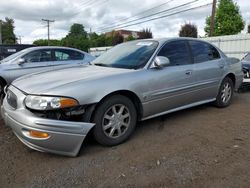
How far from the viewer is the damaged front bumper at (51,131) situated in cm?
288

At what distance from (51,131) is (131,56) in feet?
6.21

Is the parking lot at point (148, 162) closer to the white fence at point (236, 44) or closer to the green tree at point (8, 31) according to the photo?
the white fence at point (236, 44)

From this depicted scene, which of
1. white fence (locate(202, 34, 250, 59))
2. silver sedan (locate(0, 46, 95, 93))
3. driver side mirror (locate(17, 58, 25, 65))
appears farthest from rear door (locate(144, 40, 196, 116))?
white fence (locate(202, 34, 250, 59))

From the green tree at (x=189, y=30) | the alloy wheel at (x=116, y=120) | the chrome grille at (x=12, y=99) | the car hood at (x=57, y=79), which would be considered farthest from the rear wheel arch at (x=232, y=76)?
the green tree at (x=189, y=30)

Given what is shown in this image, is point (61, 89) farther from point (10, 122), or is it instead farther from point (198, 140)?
point (198, 140)

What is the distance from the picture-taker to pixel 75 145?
3.04 meters

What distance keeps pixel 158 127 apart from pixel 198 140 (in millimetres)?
759

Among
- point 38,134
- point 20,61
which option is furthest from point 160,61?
point 20,61

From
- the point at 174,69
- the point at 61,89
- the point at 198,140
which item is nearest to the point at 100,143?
the point at 61,89

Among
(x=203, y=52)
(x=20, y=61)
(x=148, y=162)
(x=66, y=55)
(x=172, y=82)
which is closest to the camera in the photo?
(x=148, y=162)

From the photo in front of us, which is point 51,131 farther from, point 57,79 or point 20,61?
point 20,61

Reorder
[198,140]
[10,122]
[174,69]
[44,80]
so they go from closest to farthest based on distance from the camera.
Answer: [10,122] → [44,80] → [198,140] → [174,69]

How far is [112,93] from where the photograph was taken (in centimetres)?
339

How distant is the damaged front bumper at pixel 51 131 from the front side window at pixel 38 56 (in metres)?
4.38
